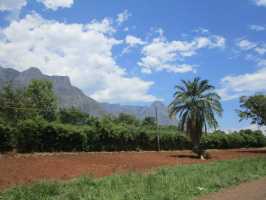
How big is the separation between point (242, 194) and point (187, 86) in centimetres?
2944

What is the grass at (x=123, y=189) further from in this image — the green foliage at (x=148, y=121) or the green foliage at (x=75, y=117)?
the green foliage at (x=148, y=121)

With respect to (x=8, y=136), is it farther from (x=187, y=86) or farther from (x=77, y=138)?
(x=187, y=86)

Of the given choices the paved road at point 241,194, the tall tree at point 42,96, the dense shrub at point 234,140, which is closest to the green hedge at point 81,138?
the dense shrub at point 234,140

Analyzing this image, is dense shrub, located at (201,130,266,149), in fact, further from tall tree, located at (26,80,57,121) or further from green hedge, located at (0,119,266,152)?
tall tree, located at (26,80,57,121)

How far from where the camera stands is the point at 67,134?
40094 mm

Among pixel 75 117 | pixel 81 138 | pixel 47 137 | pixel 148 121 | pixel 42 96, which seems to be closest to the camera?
pixel 47 137

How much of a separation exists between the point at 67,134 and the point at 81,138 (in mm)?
Answer: 2170

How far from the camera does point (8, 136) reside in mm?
34062

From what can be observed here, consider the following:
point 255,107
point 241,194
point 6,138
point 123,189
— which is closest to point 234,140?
point 255,107

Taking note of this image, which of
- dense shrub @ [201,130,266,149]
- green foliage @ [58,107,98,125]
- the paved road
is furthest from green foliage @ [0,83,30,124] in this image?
the paved road

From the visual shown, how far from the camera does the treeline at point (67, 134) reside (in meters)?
37.4

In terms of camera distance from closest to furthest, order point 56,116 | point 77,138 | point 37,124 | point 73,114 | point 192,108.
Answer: point 37,124, point 77,138, point 192,108, point 56,116, point 73,114

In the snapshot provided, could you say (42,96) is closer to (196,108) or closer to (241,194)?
(196,108)

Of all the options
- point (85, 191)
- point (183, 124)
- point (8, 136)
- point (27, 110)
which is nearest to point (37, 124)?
point (8, 136)
